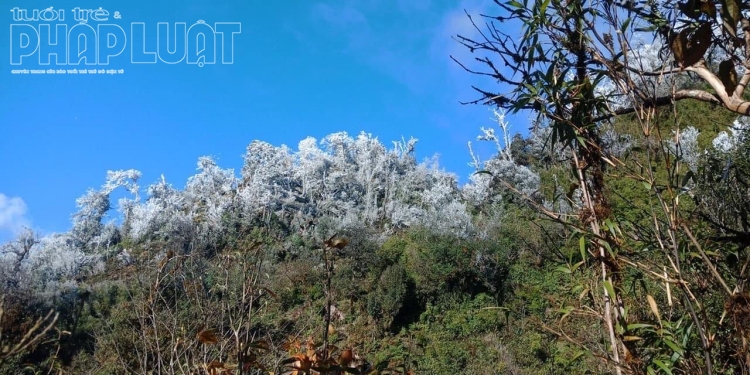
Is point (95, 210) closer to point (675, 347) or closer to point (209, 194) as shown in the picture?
point (209, 194)

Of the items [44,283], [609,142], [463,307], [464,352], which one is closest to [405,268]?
[463,307]

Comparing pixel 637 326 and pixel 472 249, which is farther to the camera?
pixel 472 249

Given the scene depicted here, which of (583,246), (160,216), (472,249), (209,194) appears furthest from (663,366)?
(209,194)

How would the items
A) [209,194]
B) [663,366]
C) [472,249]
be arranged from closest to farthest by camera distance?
[663,366], [472,249], [209,194]

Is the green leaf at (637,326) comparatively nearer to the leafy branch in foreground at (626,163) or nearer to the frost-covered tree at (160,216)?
the leafy branch in foreground at (626,163)

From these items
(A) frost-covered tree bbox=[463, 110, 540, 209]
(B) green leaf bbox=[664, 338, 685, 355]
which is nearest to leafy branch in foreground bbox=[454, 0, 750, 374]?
(B) green leaf bbox=[664, 338, 685, 355]

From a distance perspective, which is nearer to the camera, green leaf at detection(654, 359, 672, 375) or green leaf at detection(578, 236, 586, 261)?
green leaf at detection(654, 359, 672, 375)

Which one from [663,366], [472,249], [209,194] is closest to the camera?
[663,366]

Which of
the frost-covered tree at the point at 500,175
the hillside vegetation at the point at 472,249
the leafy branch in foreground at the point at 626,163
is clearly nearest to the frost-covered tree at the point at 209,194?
the hillside vegetation at the point at 472,249

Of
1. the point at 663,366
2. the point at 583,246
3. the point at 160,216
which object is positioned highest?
the point at 160,216

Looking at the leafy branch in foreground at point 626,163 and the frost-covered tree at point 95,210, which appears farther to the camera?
the frost-covered tree at point 95,210

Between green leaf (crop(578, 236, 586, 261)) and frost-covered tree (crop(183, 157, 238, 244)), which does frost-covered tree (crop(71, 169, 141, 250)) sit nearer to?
frost-covered tree (crop(183, 157, 238, 244))

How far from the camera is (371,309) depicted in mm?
11719

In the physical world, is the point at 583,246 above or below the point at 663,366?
above
